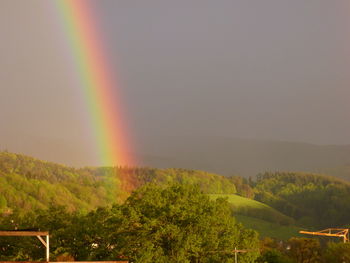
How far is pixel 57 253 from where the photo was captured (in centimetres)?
6362

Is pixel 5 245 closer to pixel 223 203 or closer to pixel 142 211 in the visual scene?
pixel 142 211

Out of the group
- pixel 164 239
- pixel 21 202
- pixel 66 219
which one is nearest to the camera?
pixel 164 239

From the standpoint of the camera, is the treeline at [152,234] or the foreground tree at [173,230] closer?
the foreground tree at [173,230]

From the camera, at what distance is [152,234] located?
5816 cm

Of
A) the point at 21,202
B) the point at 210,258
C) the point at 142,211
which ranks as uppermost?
the point at 21,202

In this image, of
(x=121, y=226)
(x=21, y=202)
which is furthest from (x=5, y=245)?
(x=21, y=202)

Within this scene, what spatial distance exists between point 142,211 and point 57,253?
10614mm

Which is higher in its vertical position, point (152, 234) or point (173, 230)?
point (173, 230)

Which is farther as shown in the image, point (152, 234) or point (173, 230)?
point (152, 234)

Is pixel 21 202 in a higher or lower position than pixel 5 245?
higher

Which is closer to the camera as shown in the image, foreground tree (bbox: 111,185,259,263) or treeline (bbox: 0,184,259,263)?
foreground tree (bbox: 111,185,259,263)

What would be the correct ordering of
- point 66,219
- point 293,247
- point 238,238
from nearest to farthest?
point 238,238, point 66,219, point 293,247

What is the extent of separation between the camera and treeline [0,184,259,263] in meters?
57.9

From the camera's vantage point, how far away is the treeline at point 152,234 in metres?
57.9
